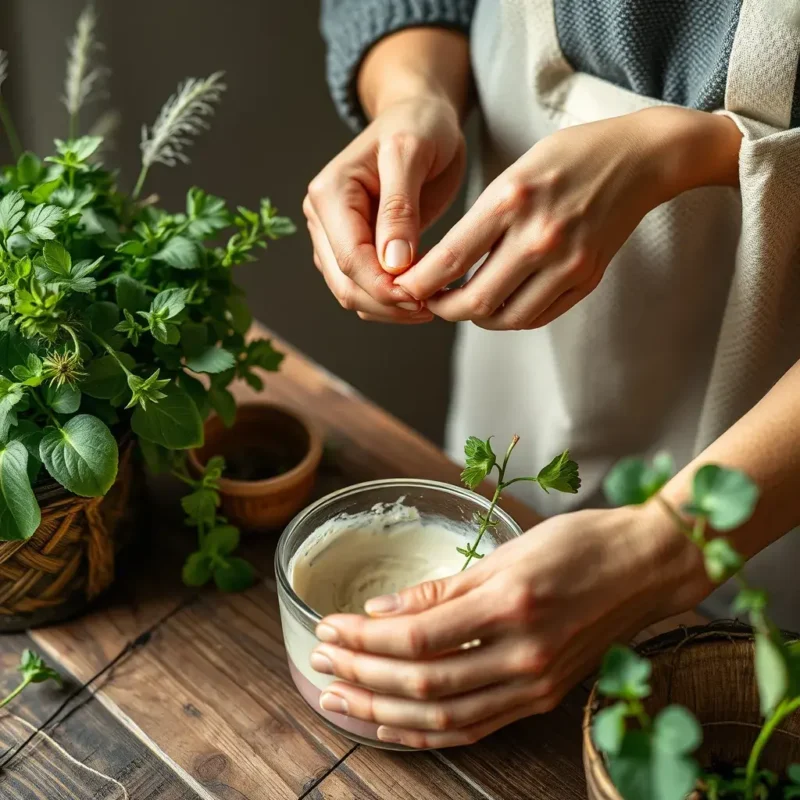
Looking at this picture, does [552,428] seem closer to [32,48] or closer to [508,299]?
[508,299]

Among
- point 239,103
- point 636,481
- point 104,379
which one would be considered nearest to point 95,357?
point 104,379

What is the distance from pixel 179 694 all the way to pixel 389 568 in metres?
0.21

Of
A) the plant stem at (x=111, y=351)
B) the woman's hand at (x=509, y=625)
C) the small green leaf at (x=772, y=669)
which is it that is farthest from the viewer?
the plant stem at (x=111, y=351)

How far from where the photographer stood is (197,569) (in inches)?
33.2

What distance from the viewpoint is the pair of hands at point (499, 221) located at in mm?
712

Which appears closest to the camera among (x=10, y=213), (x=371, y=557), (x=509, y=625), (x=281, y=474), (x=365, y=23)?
(x=509, y=625)

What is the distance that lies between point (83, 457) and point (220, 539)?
209 mm

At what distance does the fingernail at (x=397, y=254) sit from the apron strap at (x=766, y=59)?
31cm

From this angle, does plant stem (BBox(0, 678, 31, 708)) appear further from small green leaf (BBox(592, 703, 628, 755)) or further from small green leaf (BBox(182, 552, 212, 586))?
small green leaf (BBox(592, 703, 628, 755))

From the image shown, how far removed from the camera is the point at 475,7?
104 cm

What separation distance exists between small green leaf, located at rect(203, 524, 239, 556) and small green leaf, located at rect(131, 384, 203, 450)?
0.14m

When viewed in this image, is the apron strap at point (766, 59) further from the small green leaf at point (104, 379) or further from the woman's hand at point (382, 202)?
the small green leaf at point (104, 379)

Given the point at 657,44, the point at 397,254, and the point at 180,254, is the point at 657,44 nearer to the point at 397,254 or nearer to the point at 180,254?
the point at 397,254

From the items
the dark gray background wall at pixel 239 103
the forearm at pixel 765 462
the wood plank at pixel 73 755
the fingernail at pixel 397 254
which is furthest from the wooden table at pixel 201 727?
the dark gray background wall at pixel 239 103
